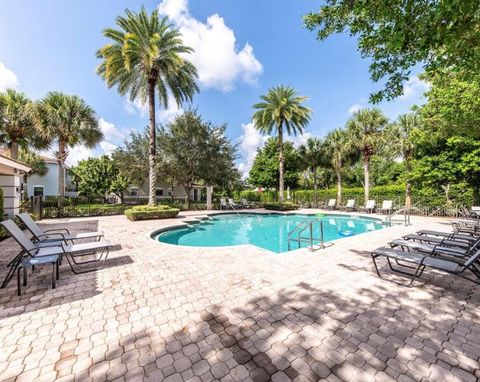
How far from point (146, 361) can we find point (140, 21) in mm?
17561

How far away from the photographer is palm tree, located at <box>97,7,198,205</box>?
519 inches

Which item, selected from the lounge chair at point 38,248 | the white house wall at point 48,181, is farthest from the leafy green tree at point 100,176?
the lounge chair at point 38,248

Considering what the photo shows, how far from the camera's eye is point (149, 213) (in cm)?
1425

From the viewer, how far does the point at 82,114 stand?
1702 centimetres

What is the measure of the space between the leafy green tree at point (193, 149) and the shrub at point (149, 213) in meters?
6.93

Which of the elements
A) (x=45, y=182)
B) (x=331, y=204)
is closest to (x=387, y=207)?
(x=331, y=204)

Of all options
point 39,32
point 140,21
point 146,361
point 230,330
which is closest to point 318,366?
point 230,330

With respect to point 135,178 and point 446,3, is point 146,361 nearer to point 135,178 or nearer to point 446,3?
point 446,3

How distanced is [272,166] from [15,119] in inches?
1013

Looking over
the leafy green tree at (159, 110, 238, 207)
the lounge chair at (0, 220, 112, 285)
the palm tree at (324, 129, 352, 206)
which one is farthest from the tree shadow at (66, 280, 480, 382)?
the palm tree at (324, 129, 352, 206)

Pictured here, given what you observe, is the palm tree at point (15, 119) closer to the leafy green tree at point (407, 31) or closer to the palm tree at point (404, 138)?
the leafy green tree at point (407, 31)

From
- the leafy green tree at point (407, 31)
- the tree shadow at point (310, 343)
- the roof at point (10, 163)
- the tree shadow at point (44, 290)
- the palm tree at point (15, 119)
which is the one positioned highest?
the palm tree at point (15, 119)

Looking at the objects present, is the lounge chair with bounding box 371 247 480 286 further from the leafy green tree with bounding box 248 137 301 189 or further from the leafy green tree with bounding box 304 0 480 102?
the leafy green tree with bounding box 248 137 301 189

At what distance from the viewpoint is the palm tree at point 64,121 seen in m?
15.6
